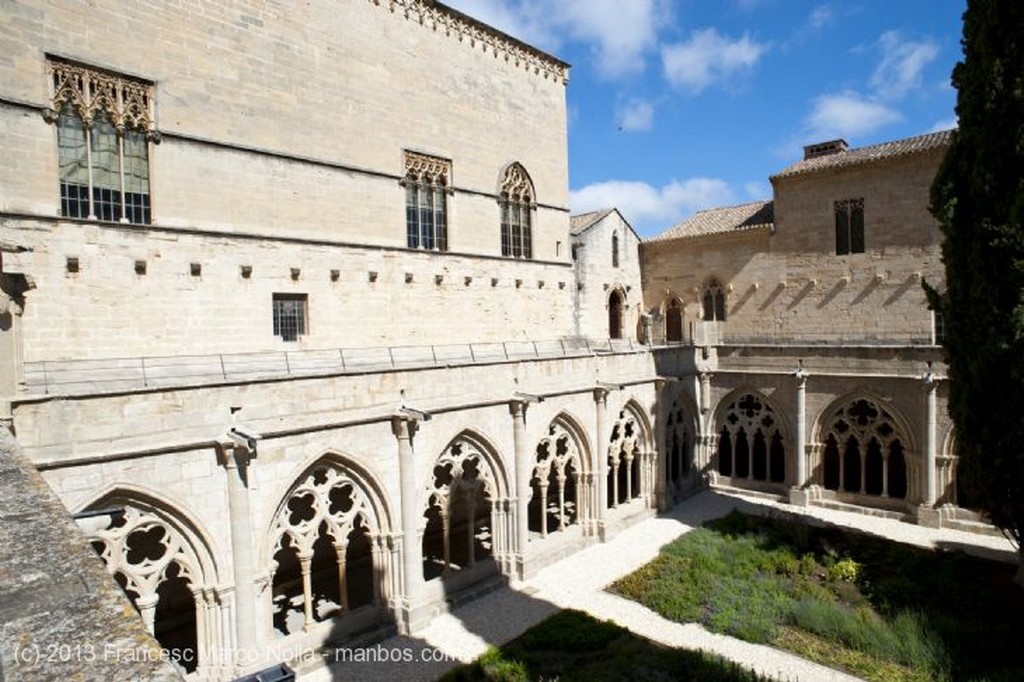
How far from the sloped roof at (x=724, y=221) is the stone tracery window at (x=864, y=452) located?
8.25 metres

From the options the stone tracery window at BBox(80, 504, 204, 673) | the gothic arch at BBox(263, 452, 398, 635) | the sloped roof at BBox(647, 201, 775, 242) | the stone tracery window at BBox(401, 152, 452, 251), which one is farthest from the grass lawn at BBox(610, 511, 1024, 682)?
the sloped roof at BBox(647, 201, 775, 242)

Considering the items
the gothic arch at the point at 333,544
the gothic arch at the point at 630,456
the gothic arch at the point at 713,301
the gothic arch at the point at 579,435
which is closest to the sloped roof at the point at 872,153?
the gothic arch at the point at 713,301

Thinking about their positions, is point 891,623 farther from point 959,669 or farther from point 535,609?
point 535,609

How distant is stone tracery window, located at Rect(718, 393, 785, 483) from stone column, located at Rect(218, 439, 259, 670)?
1576cm

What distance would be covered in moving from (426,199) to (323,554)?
33.0 feet

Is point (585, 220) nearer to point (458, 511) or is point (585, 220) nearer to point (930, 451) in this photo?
point (458, 511)

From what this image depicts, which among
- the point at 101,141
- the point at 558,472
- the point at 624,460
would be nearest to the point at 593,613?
the point at 558,472

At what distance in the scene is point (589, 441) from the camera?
624 inches

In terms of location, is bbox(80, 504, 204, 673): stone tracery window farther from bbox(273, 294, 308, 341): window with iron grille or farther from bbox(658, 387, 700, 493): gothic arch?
bbox(658, 387, 700, 493): gothic arch

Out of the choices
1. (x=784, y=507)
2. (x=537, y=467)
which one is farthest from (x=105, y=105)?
(x=784, y=507)

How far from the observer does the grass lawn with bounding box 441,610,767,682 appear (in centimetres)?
961

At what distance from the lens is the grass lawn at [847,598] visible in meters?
10.2

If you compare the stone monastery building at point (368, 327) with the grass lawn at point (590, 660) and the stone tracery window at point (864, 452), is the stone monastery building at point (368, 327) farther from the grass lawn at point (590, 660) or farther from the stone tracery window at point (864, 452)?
the grass lawn at point (590, 660)

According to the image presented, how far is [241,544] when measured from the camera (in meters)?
9.69
